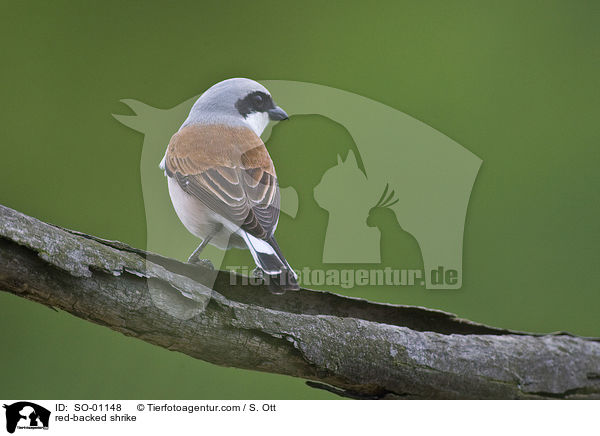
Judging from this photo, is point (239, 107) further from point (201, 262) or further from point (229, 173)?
point (201, 262)

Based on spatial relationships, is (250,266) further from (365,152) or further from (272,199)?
(365,152)

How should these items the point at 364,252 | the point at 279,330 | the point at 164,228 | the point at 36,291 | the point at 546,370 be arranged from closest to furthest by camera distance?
the point at 36,291 < the point at 279,330 < the point at 546,370 < the point at 164,228 < the point at 364,252

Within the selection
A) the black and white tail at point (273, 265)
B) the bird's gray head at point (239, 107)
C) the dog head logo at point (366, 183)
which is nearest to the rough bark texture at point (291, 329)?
the black and white tail at point (273, 265)

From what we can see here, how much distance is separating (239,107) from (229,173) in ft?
0.75

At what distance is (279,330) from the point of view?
1.06 m

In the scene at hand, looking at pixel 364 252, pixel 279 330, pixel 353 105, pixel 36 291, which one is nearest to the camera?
pixel 36 291

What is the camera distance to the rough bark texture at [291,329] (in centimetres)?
93

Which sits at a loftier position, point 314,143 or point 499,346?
point 314,143

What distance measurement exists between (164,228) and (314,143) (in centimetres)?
Result: 53

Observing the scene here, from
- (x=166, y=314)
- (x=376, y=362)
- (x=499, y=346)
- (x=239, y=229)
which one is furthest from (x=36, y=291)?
(x=499, y=346)

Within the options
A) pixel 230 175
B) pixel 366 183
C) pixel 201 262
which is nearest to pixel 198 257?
pixel 201 262

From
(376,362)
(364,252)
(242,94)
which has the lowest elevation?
(376,362)

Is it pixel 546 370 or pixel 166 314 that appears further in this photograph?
pixel 546 370

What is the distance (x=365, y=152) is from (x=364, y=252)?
0.33m
